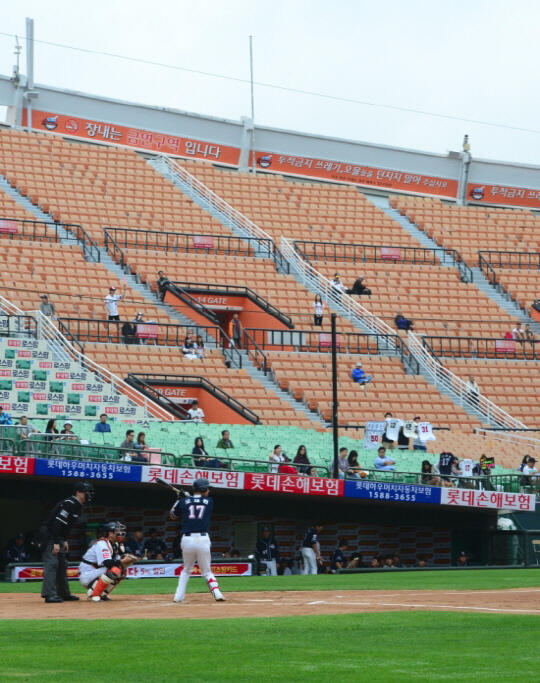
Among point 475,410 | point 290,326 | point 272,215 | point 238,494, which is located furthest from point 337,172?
point 238,494

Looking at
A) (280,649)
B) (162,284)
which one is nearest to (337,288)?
(162,284)

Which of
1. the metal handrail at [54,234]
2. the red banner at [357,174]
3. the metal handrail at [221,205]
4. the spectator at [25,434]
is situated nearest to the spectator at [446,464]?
the spectator at [25,434]

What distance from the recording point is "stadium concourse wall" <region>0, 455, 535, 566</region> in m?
23.9

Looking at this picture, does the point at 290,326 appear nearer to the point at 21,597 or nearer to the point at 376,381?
the point at 376,381

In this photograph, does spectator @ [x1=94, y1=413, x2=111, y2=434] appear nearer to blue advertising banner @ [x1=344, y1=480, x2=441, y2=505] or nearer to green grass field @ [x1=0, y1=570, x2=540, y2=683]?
blue advertising banner @ [x1=344, y1=480, x2=441, y2=505]

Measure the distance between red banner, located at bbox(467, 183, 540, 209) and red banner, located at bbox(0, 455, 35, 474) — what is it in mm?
38201

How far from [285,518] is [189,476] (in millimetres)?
3384

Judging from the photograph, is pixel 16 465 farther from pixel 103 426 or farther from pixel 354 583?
pixel 354 583

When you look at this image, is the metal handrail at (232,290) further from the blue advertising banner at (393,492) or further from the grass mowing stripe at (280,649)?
the grass mowing stripe at (280,649)

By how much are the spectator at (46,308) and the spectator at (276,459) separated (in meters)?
10.7

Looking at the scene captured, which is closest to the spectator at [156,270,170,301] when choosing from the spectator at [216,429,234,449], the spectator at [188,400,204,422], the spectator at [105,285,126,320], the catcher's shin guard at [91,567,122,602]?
the spectator at [105,285,126,320]

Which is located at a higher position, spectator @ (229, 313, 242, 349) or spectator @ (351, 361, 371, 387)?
spectator @ (229, 313, 242, 349)

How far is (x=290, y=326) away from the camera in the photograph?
3844 centimetres

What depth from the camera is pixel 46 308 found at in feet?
112
